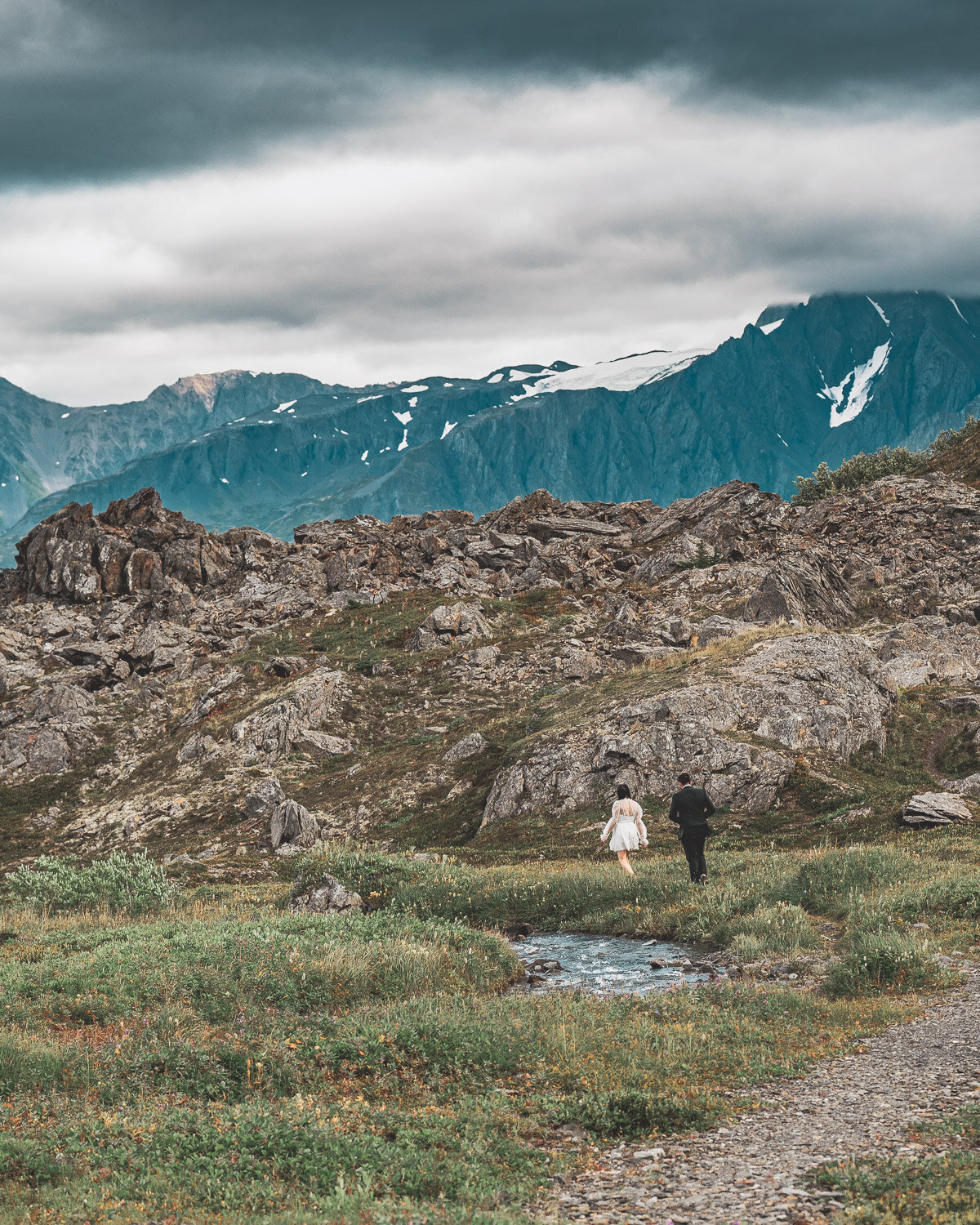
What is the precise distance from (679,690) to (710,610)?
19.3 metres

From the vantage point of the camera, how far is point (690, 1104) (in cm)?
1058

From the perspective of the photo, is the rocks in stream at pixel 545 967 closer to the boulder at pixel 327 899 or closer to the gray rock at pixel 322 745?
the boulder at pixel 327 899

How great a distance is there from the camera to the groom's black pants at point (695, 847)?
21906 mm

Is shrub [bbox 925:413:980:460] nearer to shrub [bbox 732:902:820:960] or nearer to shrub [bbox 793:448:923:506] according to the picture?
shrub [bbox 793:448:923:506]

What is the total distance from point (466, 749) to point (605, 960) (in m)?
20.3

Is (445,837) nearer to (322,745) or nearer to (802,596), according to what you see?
(322,745)

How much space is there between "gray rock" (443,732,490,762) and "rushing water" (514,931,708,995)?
56.3ft

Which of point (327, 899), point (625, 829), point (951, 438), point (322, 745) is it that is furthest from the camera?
point (951, 438)

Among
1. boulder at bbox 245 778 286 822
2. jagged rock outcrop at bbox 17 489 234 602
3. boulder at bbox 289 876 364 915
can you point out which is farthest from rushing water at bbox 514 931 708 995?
jagged rock outcrop at bbox 17 489 234 602

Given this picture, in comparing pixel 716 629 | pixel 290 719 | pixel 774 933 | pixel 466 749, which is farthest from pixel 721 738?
pixel 290 719

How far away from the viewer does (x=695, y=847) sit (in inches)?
863

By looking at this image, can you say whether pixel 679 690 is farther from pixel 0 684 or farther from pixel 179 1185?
pixel 0 684

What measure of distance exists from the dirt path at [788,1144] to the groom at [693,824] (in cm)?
941

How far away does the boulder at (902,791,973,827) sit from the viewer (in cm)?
2533
